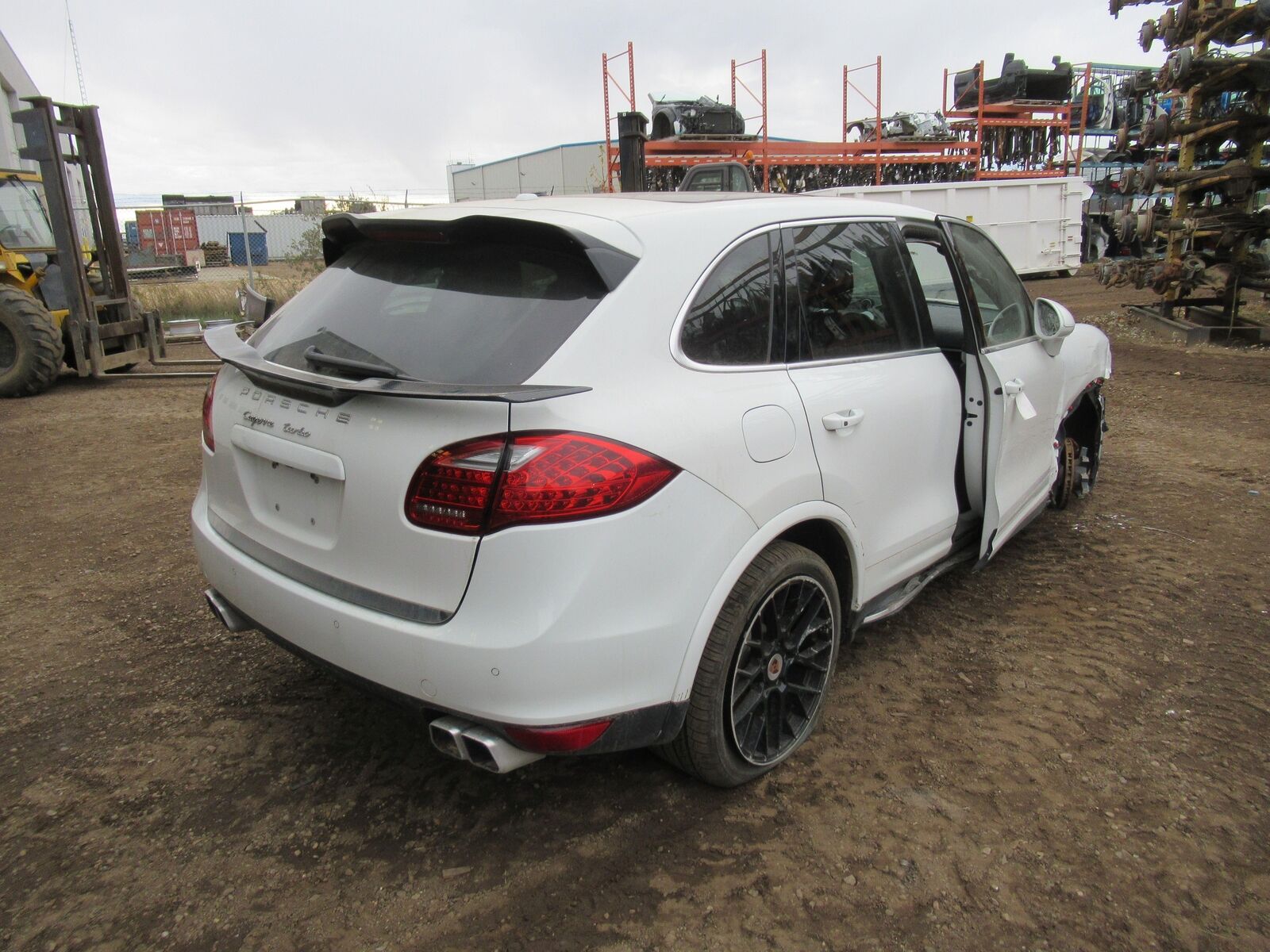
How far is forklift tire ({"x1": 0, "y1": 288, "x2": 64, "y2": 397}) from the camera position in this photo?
9.33 m

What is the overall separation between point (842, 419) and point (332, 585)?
1540mm

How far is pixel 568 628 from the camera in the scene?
198 cm

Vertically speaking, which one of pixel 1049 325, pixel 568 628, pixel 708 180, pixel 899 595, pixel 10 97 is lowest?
pixel 899 595

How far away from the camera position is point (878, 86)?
62.4 feet

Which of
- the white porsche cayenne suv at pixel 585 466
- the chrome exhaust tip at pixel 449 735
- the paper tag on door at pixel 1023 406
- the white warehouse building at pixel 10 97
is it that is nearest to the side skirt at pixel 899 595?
the white porsche cayenne suv at pixel 585 466

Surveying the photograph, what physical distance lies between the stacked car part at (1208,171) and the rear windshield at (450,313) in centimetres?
1097

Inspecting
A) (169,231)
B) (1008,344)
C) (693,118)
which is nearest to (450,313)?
(1008,344)

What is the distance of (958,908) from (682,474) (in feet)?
4.20

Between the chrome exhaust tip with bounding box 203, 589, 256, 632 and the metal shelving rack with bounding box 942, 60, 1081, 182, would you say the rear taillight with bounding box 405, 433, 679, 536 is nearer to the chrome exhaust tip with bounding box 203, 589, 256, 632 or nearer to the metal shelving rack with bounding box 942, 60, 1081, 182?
the chrome exhaust tip with bounding box 203, 589, 256, 632

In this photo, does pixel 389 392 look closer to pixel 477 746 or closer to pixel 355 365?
pixel 355 365

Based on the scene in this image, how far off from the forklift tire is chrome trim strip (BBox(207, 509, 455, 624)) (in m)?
8.51

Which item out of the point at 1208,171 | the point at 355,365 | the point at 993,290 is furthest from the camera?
the point at 1208,171

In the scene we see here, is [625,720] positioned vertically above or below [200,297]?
below

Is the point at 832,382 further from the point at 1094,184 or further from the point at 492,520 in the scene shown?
the point at 1094,184
